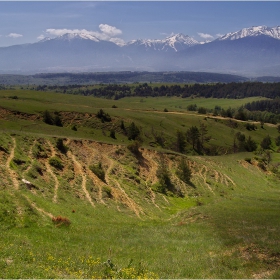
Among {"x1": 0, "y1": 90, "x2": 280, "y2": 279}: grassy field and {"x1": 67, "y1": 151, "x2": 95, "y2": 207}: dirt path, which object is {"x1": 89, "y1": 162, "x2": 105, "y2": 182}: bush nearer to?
{"x1": 0, "y1": 90, "x2": 280, "y2": 279}: grassy field

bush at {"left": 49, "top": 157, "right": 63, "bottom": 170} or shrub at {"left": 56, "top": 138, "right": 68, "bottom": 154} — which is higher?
shrub at {"left": 56, "top": 138, "right": 68, "bottom": 154}

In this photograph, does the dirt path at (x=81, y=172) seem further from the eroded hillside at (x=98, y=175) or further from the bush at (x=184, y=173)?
the bush at (x=184, y=173)

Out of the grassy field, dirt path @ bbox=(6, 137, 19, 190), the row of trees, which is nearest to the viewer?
the grassy field

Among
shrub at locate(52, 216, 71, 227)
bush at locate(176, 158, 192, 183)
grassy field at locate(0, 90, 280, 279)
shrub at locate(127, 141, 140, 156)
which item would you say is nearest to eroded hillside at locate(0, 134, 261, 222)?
grassy field at locate(0, 90, 280, 279)

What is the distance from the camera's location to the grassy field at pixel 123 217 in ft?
47.1

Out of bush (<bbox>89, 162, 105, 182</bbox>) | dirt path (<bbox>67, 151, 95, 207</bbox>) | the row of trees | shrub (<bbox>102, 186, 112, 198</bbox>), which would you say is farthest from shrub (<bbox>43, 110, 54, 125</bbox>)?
shrub (<bbox>102, 186, 112, 198</bbox>)

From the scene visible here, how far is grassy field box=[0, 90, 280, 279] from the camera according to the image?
47.1ft

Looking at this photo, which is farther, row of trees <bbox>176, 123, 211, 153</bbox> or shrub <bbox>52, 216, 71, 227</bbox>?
row of trees <bbox>176, 123, 211, 153</bbox>

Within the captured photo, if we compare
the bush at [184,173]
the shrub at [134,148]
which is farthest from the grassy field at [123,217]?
the shrub at [134,148]

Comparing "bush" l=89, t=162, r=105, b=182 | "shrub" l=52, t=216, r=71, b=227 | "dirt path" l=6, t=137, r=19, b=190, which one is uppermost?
"dirt path" l=6, t=137, r=19, b=190

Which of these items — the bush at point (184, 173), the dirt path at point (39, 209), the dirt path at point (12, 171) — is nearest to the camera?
the dirt path at point (39, 209)

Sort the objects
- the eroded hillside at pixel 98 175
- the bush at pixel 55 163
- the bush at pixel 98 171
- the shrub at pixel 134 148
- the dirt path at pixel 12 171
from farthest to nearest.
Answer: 1. the shrub at pixel 134 148
2. the bush at pixel 98 171
3. the bush at pixel 55 163
4. the eroded hillside at pixel 98 175
5. the dirt path at pixel 12 171

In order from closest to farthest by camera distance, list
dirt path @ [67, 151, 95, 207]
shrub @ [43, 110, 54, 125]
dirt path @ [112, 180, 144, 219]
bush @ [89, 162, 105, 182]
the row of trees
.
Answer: dirt path @ [67, 151, 95, 207] → dirt path @ [112, 180, 144, 219] → bush @ [89, 162, 105, 182] → shrub @ [43, 110, 54, 125] → the row of trees

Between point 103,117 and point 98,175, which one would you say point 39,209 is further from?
point 103,117
